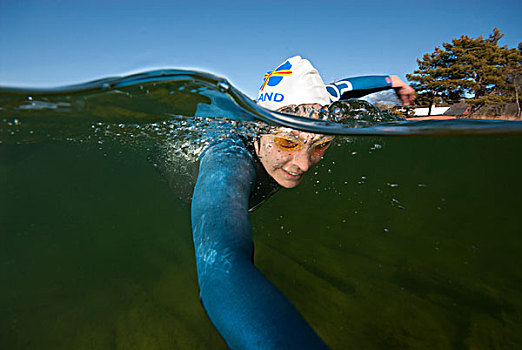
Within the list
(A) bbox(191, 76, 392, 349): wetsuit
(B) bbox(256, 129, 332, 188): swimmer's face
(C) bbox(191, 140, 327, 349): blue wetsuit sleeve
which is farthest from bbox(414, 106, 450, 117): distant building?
(C) bbox(191, 140, 327, 349): blue wetsuit sleeve

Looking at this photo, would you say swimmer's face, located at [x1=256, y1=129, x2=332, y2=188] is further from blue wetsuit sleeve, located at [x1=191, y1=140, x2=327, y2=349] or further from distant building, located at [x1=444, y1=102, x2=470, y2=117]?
distant building, located at [x1=444, y1=102, x2=470, y2=117]

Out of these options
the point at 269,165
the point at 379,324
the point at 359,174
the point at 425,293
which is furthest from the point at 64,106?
the point at 359,174

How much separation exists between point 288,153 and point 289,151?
0.08 m

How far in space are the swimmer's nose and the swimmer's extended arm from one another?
1.10 m

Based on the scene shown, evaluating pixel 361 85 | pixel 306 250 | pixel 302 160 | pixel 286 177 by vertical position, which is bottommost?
pixel 306 250

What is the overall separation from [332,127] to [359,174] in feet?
27.5

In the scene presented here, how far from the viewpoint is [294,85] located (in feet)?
12.1

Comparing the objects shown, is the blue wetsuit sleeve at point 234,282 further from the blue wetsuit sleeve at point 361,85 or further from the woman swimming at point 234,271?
the blue wetsuit sleeve at point 361,85

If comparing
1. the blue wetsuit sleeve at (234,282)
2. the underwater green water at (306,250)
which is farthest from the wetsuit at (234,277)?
the underwater green water at (306,250)

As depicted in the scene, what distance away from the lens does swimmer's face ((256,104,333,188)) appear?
3.59m

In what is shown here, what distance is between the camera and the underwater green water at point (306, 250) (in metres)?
4.18

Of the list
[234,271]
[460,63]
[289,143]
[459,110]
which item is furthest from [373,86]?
[460,63]

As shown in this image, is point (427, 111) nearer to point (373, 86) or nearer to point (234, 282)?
point (373, 86)

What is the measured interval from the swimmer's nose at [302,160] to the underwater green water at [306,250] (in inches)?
91.3
